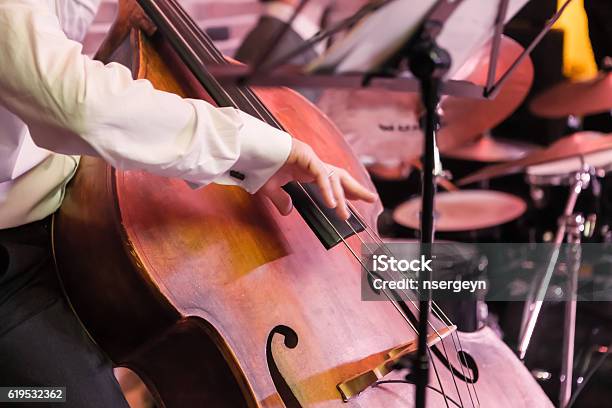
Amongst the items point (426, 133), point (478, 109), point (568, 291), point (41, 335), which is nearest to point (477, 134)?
point (478, 109)

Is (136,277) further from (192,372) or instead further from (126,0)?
(126,0)

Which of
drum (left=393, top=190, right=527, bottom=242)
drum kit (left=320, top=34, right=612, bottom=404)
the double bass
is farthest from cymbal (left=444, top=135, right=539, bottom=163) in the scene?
the double bass

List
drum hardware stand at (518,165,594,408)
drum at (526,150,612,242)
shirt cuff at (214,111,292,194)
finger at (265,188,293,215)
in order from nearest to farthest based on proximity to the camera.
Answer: shirt cuff at (214,111,292,194)
finger at (265,188,293,215)
drum hardware stand at (518,165,594,408)
drum at (526,150,612,242)

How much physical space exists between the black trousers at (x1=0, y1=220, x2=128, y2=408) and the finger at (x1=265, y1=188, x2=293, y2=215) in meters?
0.34

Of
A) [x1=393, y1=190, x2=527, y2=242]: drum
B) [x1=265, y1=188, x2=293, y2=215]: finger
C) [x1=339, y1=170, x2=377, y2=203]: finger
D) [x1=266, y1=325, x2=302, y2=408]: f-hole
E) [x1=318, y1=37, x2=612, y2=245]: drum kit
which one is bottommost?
[x1=393, y1=190, x2=527, y2=242]: drum

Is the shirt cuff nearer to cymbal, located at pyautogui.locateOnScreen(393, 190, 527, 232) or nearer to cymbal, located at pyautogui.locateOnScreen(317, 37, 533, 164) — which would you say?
cymbal, located at pyautogui.locateOnScreen(317, 37, 533, 164)

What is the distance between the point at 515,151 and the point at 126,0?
5.93 feet

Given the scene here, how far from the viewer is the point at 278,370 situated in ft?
3.02

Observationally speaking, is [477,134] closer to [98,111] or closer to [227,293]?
[227,293]

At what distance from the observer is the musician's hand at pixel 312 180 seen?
941 millimetres

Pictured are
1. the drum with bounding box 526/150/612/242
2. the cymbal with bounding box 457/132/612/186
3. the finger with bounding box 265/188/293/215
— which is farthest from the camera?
the drum with bounding box 526/150/612/242

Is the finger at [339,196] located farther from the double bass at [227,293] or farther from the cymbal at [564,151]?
the cymbal at [564,151]

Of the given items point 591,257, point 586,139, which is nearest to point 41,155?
point 586,139

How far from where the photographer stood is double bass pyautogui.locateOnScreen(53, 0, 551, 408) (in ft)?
3.03
